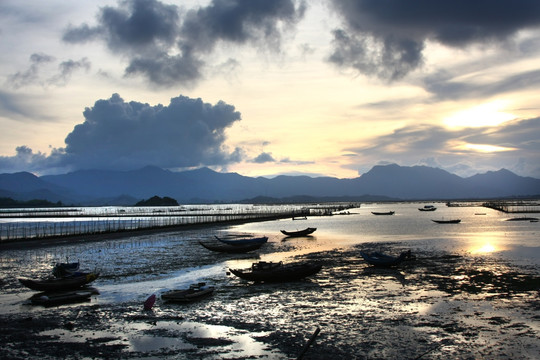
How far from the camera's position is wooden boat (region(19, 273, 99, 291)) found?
23234mm

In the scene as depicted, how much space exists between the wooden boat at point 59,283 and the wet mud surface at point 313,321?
95cm

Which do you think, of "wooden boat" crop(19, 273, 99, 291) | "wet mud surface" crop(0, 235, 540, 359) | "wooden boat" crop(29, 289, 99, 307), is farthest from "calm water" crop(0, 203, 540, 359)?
"wooden boat" crop(19, 273, 99, 291)

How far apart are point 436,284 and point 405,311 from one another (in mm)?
6918

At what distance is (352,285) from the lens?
2475 centimetres

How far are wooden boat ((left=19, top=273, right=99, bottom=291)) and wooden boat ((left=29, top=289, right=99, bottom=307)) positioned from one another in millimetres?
331

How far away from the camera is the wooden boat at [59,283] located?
2323 cm

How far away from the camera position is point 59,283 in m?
23.9

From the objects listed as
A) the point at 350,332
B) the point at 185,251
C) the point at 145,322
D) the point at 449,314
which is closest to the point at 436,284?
the point at 449,314

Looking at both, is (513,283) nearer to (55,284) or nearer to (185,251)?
(55,284)

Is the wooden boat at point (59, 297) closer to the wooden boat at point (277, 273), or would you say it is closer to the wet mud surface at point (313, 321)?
the wet mud surface at point (313, 321)

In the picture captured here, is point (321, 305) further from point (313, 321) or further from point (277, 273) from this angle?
point (277, 273)

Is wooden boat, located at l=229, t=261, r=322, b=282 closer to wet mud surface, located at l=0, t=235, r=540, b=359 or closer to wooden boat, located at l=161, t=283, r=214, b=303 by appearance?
wet mud surface, located at l=0, t=235, r=540, b=359

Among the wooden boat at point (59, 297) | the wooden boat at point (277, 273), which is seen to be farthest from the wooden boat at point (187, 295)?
the wooden boat at point (59, 297)

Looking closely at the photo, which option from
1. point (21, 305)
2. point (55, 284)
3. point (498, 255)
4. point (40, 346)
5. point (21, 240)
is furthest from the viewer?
point (21, 240)
